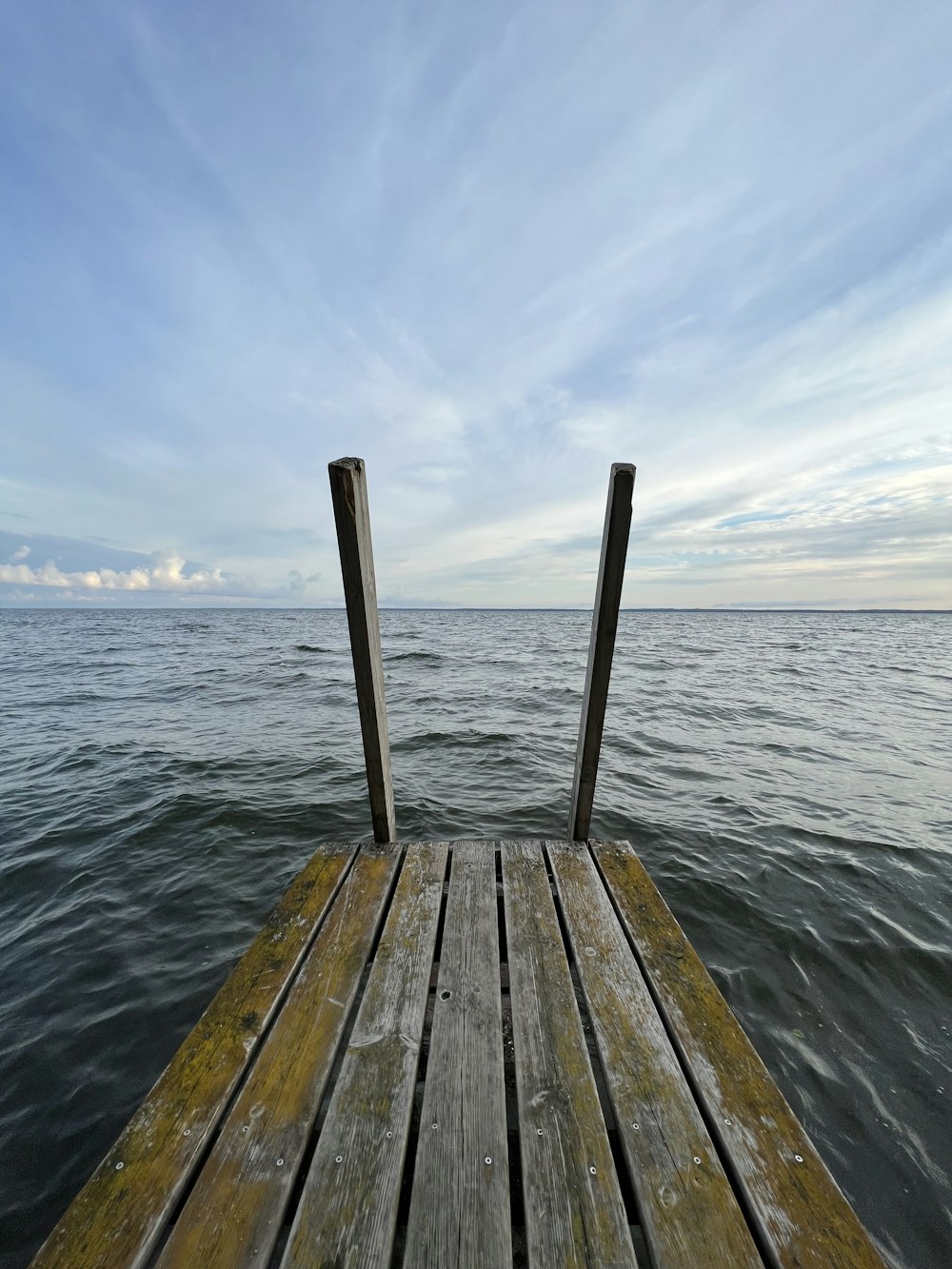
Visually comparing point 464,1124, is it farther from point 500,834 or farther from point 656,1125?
point 500,834

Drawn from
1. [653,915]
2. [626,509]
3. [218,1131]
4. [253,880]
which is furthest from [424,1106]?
[253,880]

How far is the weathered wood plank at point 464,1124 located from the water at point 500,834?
76.3 inches

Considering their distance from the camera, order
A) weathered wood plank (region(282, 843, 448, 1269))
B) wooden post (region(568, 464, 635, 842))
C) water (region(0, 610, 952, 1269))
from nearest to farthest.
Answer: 1. weathered wood plank (region(282, 843, 448, 1269))
2. water (region(0, 610, 952, 1269))
3. wooden post (region(568, 464, 635, 842))

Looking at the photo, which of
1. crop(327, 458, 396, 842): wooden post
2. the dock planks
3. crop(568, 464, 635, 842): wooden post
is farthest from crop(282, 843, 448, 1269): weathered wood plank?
crop(568, 464, 635, 842): wooden post

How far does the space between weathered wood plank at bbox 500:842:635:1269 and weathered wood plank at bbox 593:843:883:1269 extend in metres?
0.42

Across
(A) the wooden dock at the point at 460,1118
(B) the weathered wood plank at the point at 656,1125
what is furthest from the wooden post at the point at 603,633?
(B) the weathered wood plank at the point at 656,1125

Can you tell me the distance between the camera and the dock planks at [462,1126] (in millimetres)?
1557

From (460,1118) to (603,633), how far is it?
255 cm

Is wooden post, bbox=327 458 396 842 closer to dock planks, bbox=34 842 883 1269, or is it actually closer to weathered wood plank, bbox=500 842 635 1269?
dock planks, bbox=34 842 883 1269

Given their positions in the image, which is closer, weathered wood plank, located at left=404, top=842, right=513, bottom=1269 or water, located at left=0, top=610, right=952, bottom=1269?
weathered wood plank, located at left=404, top=842, right=513, bottom=1269

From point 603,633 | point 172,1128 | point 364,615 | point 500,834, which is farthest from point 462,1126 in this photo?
point 500,834

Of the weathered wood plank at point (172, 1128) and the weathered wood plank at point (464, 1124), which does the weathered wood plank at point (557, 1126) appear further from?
the weathered wood plank at point (172, 1128)

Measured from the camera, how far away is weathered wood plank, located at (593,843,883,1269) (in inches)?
61.5

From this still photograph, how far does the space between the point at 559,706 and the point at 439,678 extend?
19.9 feet
